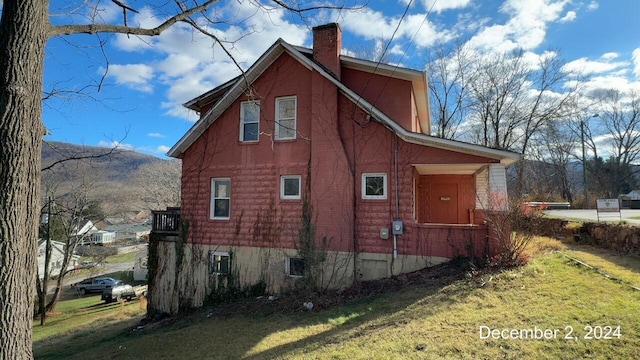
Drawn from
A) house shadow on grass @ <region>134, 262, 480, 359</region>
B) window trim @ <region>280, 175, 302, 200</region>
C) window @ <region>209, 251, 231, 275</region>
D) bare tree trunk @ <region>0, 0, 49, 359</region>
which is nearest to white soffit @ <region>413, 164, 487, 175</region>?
house shadow on grass @ <region>134, 262, 480, 359</region>

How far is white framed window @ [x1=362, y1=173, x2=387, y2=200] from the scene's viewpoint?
436 inches

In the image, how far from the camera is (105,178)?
1303 inches

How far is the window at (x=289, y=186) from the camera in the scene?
1199 cm

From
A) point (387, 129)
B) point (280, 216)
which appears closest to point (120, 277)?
point (280, 216)

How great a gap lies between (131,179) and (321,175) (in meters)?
49.2

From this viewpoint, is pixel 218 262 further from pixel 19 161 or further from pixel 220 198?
pixel 19 161

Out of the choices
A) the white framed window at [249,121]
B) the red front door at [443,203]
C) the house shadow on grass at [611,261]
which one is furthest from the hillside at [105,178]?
the house shadow on grass at [611,261]

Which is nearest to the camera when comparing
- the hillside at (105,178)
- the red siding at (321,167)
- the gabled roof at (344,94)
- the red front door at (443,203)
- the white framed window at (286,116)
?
the hillside at (105,178)

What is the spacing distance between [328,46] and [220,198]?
7.06 metres

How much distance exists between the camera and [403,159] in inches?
425

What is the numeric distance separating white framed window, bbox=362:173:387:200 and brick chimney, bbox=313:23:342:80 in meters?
3.97

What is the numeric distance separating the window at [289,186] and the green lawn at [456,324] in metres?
4.14

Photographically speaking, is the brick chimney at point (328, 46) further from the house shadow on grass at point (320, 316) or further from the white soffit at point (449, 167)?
the house shadow on grass at point (320, 316)

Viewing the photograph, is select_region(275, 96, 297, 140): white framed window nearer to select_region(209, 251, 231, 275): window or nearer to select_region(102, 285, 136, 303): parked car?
select_region(209, 251, 231, 275): window
